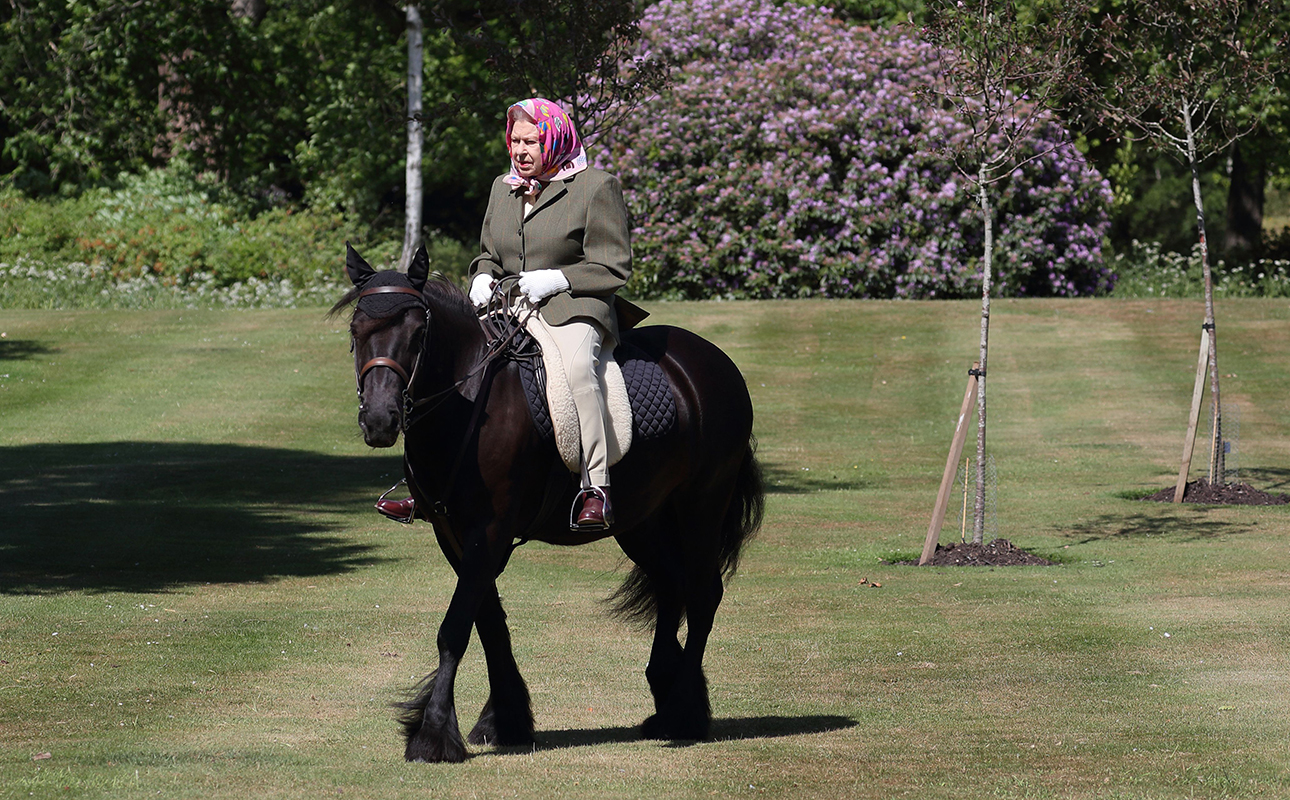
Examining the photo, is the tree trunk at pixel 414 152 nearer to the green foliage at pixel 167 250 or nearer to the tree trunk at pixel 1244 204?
the green foliage at pixel 167 250

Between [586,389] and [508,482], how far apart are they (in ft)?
1.84

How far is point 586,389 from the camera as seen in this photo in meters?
6.93

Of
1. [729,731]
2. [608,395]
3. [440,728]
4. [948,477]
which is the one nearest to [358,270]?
[608,395]

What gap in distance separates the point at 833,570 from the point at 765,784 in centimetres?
654

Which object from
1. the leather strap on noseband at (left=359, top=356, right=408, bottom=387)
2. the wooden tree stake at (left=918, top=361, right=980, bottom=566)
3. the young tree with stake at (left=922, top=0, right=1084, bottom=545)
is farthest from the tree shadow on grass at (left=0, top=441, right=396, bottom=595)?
the leather strap on noseband at (left=359, top=356, right=408, bottom=387)

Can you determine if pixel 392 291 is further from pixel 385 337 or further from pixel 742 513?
pixel 742 513

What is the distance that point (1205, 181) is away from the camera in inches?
2044

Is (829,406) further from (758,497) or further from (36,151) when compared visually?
(36,151)

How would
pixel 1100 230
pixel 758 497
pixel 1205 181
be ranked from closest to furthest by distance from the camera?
pixel 758 497
pixel 1100 230
pixel 1205 181

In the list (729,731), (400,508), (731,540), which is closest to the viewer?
(400,508)

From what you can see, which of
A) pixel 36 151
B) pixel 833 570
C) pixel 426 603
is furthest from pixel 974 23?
pixel 36 151

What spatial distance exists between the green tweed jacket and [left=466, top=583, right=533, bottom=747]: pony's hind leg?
135 centimetres

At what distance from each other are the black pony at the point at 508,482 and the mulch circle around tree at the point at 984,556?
17.8ft

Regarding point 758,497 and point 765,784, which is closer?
point 765,784
